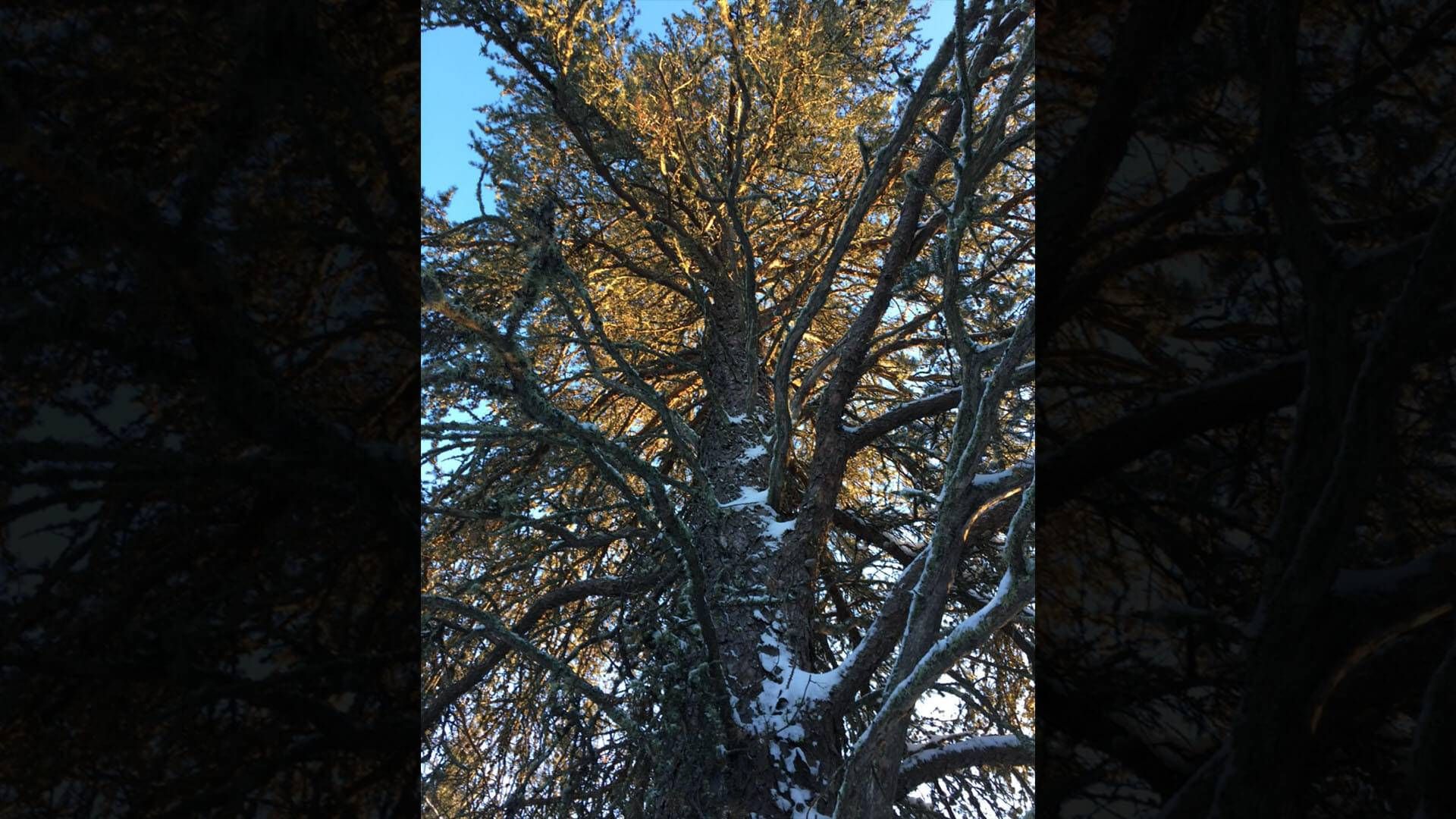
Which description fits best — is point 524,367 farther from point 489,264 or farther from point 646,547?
point 489,264

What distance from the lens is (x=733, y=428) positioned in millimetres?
5676

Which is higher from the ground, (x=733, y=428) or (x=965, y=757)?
(x=733, y=428)
